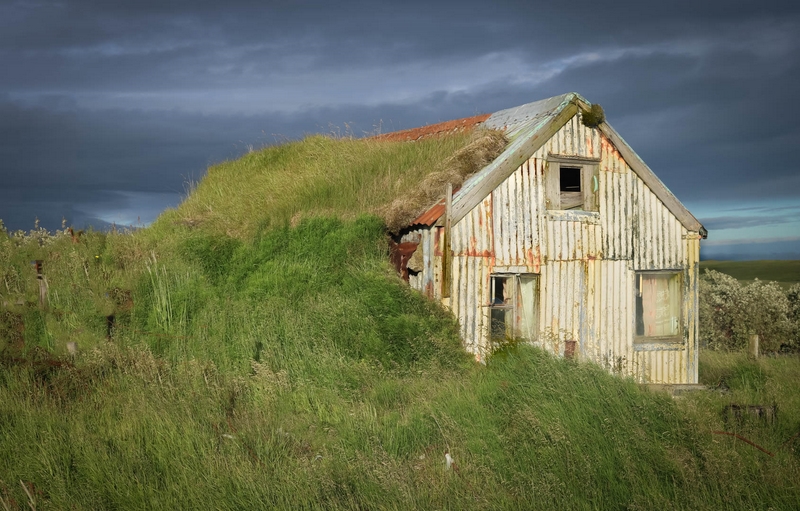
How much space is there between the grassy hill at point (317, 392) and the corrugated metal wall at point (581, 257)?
36.9 inches

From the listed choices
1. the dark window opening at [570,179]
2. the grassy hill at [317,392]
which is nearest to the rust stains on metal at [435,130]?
the grassy hill at [317,392]

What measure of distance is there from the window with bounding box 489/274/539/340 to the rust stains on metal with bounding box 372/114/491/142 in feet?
16.3

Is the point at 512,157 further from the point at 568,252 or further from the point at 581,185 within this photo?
the point at 568,252

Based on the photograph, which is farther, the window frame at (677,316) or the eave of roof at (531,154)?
the window frame at (677,316)

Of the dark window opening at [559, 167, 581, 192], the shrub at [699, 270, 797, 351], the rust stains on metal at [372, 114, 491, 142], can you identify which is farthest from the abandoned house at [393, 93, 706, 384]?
the shrub at [699, 270, 797, 351]

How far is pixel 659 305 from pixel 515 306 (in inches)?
135

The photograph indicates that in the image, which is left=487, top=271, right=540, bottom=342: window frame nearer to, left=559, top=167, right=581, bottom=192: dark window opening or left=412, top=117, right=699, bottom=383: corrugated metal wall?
left=412, top=117, right=699, bottom=383: corrugated metal wall

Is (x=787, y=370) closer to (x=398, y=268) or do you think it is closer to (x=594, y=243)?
(x=594, y=243)

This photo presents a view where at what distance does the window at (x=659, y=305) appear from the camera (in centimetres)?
1346

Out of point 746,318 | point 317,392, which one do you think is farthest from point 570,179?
point 746,318

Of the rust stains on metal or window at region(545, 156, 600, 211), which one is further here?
the rust stains on metal

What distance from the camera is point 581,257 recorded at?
12.8 metres

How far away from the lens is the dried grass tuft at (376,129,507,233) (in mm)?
12414

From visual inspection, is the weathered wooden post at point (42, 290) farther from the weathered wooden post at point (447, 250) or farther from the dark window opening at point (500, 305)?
the dark window opening at point (500, 305)
